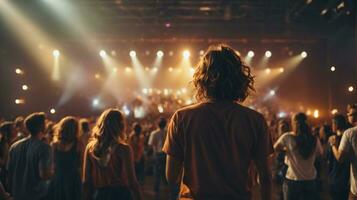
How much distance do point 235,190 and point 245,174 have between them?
0.09m

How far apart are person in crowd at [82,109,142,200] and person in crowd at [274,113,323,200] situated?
190 cm

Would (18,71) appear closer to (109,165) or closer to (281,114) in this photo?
(281,114)

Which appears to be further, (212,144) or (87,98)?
Result: (87,98)

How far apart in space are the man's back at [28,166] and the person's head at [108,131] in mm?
741

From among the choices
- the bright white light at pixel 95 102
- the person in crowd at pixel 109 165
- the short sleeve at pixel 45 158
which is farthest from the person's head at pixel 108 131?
the bright white light at pixel 95 102

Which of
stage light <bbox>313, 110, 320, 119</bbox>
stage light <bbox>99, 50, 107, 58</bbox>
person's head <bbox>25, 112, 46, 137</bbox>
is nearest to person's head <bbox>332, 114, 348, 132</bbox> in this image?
person's head <bbox>25, 112, 46, 137</bbox>

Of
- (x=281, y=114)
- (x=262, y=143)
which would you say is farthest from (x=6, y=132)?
(x=281, y=114)

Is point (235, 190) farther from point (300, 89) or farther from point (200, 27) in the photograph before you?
point (300, 89)

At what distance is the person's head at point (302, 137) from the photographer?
422 cm

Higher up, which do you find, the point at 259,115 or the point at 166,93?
the point at 166,93

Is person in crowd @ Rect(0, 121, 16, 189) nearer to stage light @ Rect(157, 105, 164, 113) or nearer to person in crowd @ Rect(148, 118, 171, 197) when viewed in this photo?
person in crowd @ Rect(148, 118, 171, 197)

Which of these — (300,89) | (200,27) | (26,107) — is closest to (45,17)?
(26,107)

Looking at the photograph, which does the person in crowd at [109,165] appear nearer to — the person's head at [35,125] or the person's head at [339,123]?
the person's head at [35,125]

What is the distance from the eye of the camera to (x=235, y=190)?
177 cm
